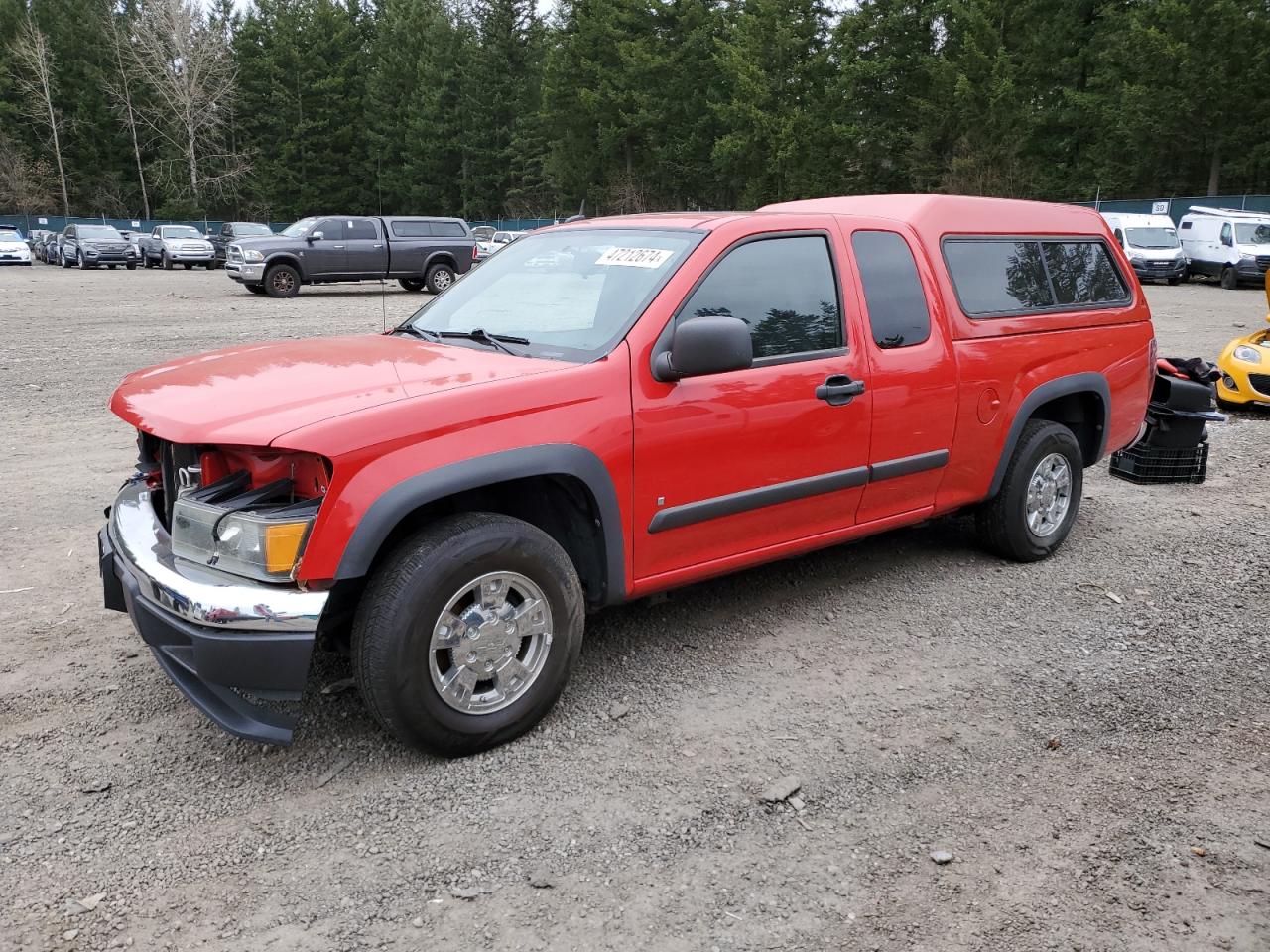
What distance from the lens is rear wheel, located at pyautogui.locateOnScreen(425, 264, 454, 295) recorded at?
24.1 metres

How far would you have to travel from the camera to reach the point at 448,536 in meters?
3.23

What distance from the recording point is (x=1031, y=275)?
533cm

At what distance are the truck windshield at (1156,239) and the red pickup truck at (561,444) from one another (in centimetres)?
2604

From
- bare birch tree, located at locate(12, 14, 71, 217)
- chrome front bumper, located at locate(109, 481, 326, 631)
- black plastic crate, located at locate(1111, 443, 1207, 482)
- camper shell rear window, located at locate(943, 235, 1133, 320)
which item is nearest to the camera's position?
chrome front bumper, located at locate(109, 481, 326, 631)

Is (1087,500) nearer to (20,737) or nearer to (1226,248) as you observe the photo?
(20,737)

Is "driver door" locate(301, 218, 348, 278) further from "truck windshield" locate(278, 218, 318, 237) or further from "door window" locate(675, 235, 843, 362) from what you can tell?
"door window" locate(675, 235, 843, 362)

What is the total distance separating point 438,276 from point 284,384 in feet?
70.0

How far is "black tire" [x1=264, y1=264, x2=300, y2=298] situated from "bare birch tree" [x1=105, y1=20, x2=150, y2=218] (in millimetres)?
49963

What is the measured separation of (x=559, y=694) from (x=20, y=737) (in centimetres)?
Result: 185

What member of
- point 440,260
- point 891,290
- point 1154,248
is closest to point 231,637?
point 891,290

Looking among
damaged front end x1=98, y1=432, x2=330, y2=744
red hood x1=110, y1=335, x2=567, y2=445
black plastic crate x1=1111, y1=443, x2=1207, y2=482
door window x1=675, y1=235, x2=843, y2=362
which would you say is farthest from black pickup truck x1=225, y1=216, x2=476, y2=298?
damaged front end x1=98, y1=432, x2=330, y2=744

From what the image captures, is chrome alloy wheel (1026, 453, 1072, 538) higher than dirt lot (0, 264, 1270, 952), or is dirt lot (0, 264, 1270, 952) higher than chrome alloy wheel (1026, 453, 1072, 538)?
chrome alloy wheel (1026, 453, 1072, 538)

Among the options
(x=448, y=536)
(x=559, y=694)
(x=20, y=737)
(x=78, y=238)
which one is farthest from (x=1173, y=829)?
(x=78, y=238)

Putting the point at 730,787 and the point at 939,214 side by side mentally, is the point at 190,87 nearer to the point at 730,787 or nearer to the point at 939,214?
the point at 939,214
